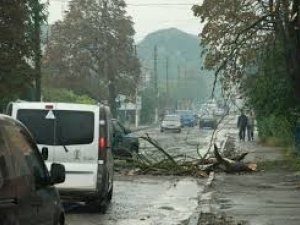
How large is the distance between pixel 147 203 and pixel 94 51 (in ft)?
176

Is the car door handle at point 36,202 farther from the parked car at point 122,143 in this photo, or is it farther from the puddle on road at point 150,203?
the parked car at point 122,143

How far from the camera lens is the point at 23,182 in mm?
6191

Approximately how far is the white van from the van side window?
234 inches

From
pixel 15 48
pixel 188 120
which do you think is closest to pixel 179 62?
pixel 188 120

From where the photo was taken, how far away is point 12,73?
82.1 feet

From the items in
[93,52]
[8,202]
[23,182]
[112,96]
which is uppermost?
[93,52]

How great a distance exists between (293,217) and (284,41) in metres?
11.5

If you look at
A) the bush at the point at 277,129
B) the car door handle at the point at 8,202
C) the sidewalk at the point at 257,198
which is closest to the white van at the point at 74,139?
the sidewalk at the point at 257,198

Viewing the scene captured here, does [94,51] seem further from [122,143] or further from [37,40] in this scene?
[122,143]

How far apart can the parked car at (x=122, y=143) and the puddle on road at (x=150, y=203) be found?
372 centimetres

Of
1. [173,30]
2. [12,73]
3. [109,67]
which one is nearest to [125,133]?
[12,73]

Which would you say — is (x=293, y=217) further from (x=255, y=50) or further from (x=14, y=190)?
(x=255, y=50)

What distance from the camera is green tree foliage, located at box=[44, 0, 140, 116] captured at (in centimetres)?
6700

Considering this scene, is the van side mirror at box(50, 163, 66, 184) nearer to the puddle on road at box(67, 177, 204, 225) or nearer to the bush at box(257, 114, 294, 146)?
the puddle on road at box(67, 177, 204, 225)
